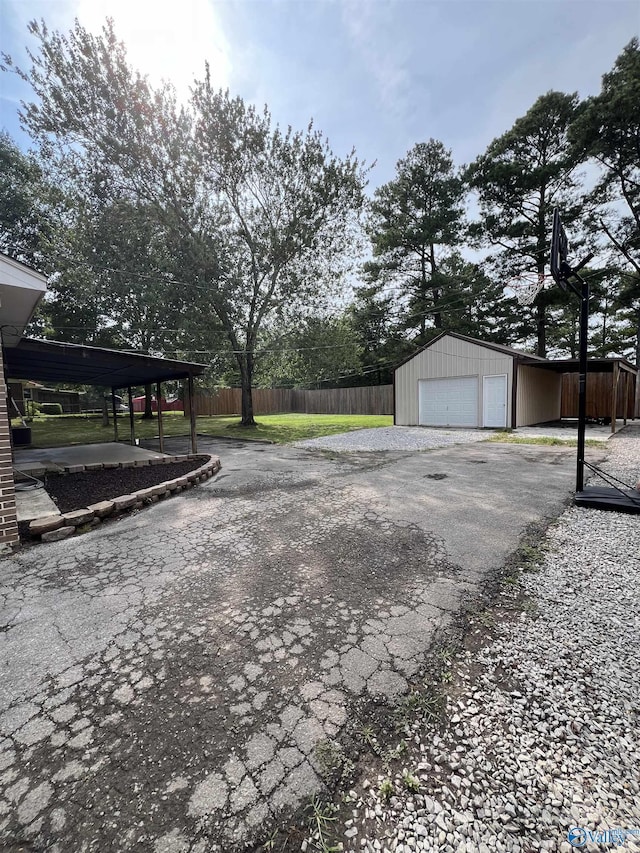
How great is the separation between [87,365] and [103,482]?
2614 millimetres

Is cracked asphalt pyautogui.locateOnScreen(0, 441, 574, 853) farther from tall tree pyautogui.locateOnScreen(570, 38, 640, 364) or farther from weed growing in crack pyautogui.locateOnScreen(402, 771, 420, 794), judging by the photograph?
tall tree pyautogui.locateOnScreen(570, 38, 640, 364)

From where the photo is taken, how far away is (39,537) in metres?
3.39

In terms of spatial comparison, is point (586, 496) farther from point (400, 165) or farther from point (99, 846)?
point (400, 165)

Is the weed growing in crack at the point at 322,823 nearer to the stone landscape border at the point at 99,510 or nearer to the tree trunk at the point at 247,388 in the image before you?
the stone landscape border at the point at 99,510

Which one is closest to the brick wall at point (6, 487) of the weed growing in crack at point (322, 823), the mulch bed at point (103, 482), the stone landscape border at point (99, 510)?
the stone landscape border at point (99, 510)

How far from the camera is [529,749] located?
4.25 feet

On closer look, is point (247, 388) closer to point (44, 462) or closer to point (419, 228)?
point (44, 462)

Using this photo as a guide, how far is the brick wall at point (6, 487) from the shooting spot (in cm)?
314

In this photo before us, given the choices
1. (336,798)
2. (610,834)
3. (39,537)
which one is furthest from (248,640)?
(39,537)

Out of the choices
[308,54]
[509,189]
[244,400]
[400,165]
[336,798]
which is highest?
[400,165]

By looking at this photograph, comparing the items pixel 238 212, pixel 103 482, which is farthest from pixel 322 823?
pixel 238 212

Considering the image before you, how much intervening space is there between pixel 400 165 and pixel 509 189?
7375mm

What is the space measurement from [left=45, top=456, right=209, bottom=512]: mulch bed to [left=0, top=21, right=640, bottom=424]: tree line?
26.0 ft

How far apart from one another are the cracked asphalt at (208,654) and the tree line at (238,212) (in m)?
11.4
